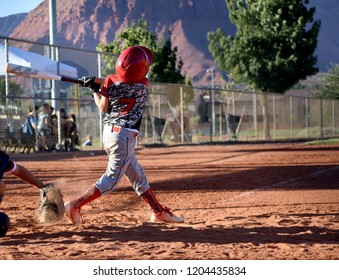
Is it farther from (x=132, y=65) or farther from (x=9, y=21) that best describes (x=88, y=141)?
(x=132, y=65)

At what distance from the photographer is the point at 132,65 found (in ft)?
20.3

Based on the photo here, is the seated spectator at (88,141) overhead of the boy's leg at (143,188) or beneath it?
overhead

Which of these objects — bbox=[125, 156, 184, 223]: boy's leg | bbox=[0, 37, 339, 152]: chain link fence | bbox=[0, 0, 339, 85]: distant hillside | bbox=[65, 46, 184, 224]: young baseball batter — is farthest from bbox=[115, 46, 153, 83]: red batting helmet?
→ bbox=[0, 0, 339, 85]: distant hillside

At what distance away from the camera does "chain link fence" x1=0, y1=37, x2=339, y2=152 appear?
68.1 ft

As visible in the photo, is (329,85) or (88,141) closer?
(88,141)

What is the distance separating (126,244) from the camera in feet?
17.8

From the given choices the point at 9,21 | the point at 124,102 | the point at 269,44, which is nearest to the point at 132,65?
the point at 124,102

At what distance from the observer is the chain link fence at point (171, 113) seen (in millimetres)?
20767

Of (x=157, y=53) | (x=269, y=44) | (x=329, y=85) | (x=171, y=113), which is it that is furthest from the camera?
(x=329, y=85)

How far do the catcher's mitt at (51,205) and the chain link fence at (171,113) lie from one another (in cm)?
1274

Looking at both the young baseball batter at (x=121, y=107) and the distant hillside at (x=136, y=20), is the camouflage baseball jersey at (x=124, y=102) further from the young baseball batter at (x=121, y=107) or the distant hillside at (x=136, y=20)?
the distant hillside at (x=136, y=20)

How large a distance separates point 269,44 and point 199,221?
29865 mm

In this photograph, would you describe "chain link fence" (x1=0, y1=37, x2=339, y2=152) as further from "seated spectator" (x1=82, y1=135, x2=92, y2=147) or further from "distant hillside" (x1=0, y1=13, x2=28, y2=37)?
"distant hillside" (x1=0, y1=13, x2=28, y2=37)

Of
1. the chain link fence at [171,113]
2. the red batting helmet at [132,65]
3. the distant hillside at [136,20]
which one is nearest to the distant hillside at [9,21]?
the chain link fence at [171,113]
